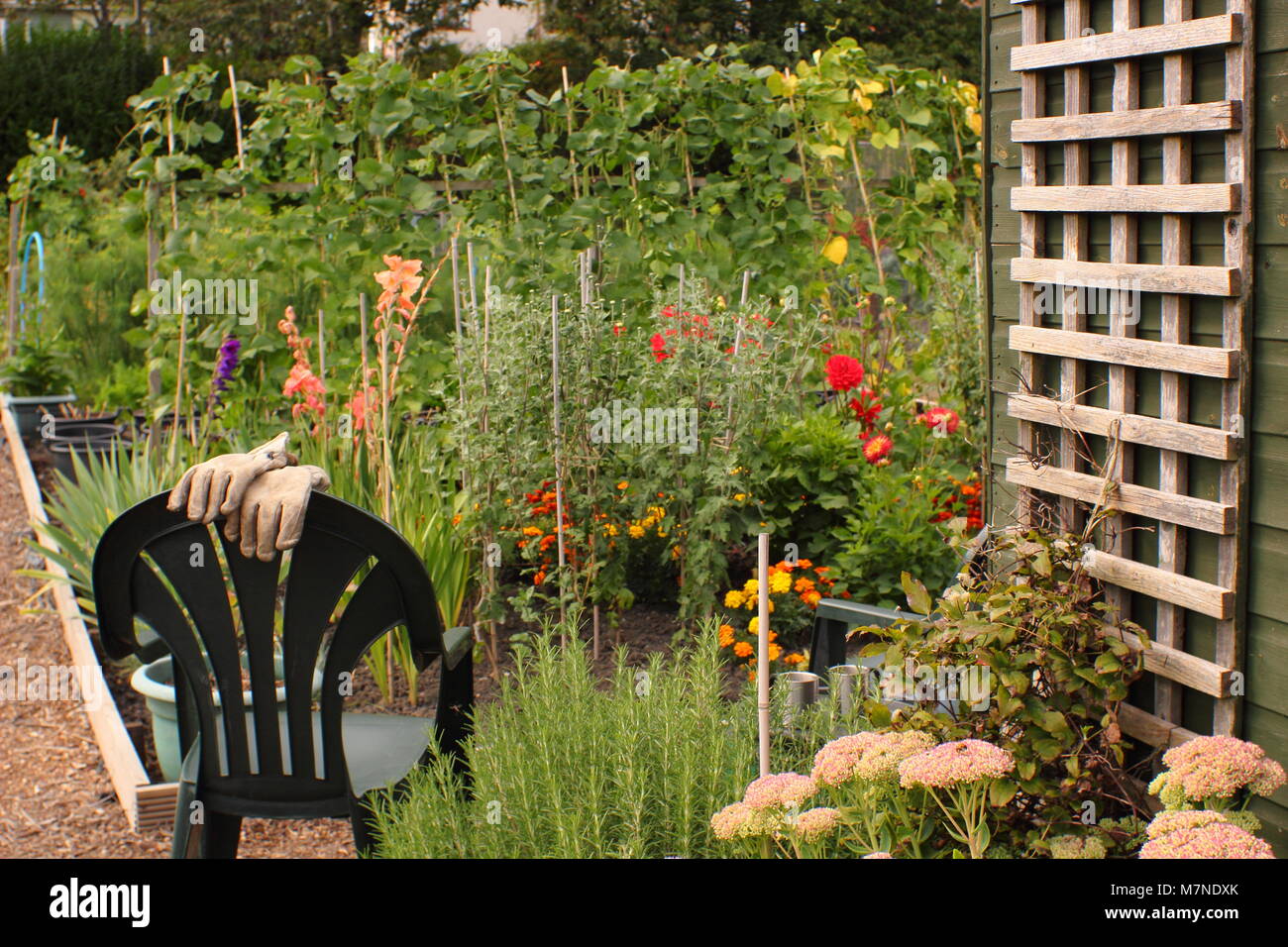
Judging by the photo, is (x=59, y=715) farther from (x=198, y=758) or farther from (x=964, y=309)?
(x=964, y=309)

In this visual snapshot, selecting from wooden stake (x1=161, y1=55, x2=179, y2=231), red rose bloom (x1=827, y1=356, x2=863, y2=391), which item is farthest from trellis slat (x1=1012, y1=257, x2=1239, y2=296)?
wooden stake (x1=161, y1=55, x2=179, y2=231)

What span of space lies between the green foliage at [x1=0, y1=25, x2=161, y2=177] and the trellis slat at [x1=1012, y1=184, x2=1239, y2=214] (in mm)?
15556

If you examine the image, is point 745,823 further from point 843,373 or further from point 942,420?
point 942,420

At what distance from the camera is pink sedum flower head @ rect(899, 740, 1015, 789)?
204 cm

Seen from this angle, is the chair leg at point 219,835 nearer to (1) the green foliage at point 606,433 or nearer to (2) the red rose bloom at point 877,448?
(1) the green foliage at point 606,433

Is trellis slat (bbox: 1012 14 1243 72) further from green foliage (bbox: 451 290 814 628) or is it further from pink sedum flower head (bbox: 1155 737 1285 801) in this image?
green foliage (bbox: 451 290 814 628)

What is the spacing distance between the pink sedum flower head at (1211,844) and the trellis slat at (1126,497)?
60 centimetres

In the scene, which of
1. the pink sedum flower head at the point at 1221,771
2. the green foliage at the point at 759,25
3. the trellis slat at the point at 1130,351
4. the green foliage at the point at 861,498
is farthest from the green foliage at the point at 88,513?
the green foliage at the point at 759,25

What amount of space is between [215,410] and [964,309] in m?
3.23

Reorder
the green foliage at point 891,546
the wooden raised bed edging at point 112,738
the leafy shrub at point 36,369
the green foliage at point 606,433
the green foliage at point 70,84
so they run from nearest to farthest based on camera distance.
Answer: the wooden raised bed edging at point 112,738
the green foliage at point 606,433
the green foliage at point 891,546
the leafy shrub at point 36,369
the green foliage at point 70,84

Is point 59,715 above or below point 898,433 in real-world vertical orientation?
below

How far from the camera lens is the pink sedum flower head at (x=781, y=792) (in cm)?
209
